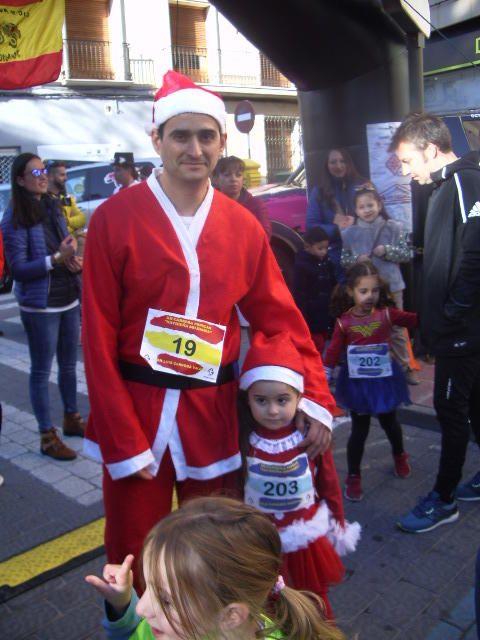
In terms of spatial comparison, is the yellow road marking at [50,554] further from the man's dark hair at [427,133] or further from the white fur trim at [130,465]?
the man's dark hair at [427,133]

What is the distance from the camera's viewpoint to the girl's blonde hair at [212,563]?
1.25 m

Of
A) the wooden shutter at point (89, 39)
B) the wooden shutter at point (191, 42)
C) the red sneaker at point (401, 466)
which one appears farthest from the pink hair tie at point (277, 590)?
the wooden shutter at point (191, 42)

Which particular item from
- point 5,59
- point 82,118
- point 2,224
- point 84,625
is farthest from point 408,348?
point 82,118

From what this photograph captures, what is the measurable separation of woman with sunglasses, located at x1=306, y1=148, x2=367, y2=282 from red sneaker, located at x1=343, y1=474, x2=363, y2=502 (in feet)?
6.82

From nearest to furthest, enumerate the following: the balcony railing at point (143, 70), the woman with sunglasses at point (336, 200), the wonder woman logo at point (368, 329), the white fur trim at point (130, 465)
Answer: the white fur trim at point (130, 465) < the wonder woman logo at point (368, 329) < the woman with sunglasses at point (336, 200) < the balcony railing at point (143, 70)

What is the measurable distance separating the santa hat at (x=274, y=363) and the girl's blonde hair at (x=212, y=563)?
27.6 inches

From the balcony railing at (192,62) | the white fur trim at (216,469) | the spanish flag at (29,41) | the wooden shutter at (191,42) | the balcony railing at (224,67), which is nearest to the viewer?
the white fur trim at (216,469)

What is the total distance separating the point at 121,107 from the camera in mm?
21516

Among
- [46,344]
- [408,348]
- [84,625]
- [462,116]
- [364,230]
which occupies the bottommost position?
[84,625]

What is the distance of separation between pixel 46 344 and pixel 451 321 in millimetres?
2344

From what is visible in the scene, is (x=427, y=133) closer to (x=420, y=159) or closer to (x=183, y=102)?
(x=420, y=159)

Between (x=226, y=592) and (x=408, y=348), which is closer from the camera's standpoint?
(x=226, y=592)

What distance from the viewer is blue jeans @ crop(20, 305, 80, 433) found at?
4.00 m

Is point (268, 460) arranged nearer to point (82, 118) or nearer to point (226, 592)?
point (226, 592)
